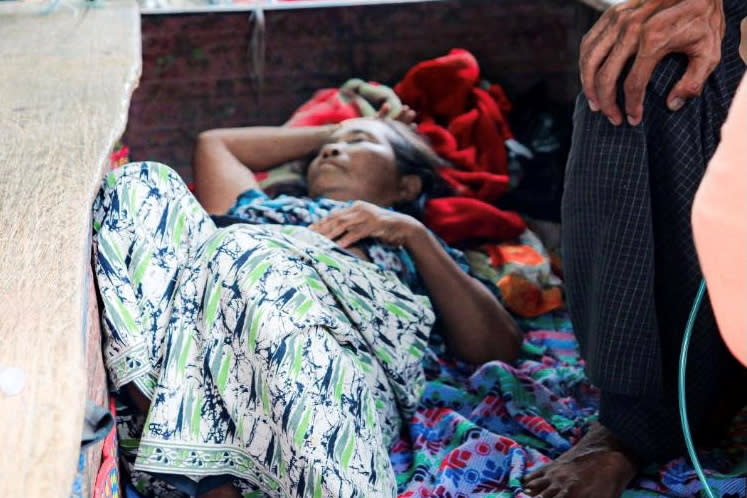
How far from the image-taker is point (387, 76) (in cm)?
286

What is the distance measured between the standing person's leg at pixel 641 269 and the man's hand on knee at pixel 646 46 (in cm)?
3

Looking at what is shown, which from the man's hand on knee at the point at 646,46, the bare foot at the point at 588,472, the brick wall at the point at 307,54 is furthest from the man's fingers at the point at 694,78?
the brick wall at the point at 307,54

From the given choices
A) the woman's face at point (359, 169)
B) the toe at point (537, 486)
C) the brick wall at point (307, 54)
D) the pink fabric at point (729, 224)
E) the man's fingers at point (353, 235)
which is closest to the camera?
the pink fabric at point (729, 224)

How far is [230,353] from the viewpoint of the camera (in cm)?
150

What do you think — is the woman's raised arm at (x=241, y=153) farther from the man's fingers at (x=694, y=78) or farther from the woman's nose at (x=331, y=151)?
the man's fingers at (x=694, y=78)

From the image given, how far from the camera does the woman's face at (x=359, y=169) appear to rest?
2.35 metres

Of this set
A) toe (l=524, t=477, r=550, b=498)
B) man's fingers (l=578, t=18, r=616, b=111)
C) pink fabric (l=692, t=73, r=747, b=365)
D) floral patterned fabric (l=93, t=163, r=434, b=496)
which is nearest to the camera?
pink fabric (l=692, t=73, r=747, b=365)

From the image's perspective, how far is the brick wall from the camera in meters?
2.71

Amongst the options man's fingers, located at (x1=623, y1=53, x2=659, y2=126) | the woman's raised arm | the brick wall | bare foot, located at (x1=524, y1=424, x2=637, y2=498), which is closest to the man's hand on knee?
man's fingers, located at (x1=623, y1=53, x2=659, y2=126)

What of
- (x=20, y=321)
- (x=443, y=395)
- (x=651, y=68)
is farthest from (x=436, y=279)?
(x=20, y=321)

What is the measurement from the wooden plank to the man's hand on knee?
72cm

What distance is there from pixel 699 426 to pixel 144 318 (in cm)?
93

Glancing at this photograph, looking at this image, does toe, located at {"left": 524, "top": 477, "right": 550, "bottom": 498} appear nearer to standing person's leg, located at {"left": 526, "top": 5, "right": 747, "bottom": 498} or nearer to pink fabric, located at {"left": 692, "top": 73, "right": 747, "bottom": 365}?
standing person's leg, located at {"left": 526, "top": 5, "right": 747, "bottom": 498}

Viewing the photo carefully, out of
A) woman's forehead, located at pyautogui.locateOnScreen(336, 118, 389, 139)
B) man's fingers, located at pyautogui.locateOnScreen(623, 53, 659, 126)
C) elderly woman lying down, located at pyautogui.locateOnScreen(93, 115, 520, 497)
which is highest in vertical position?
man's fingers, located at pyautogui.locateOnScreen(623, 53, 659, 126)
